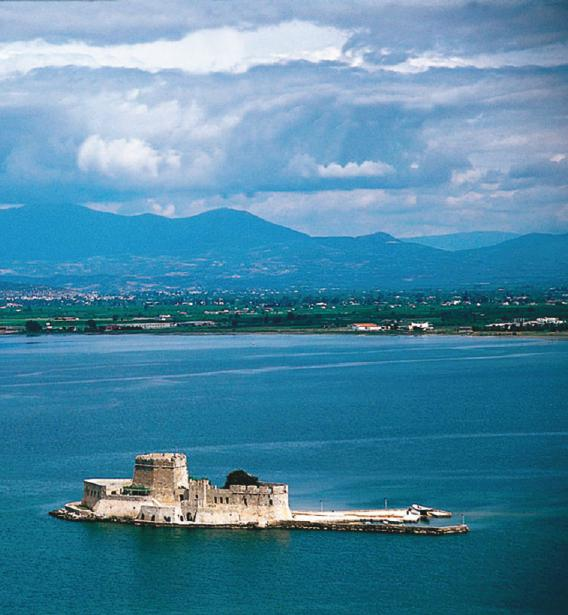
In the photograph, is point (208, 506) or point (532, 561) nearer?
point (532, 561)

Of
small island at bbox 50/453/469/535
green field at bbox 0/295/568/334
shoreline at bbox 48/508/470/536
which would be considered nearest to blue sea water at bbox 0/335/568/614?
shoreline at bbox 48/508/470/536

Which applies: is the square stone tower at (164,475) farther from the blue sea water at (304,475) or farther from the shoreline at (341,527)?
the blue sea water at (304,475)

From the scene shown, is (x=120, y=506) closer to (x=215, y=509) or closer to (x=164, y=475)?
(x=164, y=475)

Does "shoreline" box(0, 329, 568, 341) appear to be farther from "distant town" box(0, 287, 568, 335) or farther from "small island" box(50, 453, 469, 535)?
"small island" box(50, 453, 469, 535)

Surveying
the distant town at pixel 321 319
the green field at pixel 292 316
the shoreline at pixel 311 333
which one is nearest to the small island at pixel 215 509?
the shoreline at pixel 311 333

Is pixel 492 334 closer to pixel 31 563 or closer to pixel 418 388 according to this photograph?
pixel 418 388

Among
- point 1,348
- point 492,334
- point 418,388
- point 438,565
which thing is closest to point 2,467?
point 438,565

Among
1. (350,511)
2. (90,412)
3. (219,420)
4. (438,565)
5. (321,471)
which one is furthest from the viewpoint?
(90,412)

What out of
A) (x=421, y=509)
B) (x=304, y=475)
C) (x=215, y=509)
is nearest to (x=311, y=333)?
(x=304, y=475)
